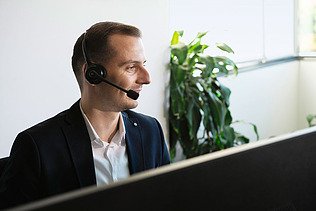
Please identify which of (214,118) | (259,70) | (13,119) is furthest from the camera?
(259,70)

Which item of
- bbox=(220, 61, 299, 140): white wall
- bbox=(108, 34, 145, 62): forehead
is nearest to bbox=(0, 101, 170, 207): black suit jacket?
bbox=(108, 34, 145, 62): forehead

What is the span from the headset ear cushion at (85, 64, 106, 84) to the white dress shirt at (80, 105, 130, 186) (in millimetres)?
113

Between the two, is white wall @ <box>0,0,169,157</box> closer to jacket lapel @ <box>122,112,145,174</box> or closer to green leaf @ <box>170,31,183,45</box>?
green leaf @ <box>170,31,183,45</box>

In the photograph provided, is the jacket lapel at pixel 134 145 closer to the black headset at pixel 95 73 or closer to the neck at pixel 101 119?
the neck at pixel 101 119

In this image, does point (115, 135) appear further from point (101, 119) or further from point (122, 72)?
point (122, 72)

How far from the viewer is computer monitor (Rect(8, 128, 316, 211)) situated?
55 centimetres

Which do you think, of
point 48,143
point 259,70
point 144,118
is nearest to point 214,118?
point 259,70

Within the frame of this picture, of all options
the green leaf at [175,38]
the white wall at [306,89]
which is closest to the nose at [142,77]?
the green leaf at [175,38]

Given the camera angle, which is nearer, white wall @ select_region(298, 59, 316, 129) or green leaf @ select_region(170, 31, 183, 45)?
green leaf @ select_region(170, 31, 183, 45)

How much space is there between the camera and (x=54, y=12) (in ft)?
8.61

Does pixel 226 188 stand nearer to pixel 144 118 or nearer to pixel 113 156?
pixel 113 156

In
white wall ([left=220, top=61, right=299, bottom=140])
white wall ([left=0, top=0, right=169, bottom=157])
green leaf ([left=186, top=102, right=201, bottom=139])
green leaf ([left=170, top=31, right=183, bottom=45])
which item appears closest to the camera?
white wall ([left=0, top=0, right=169, bottom=157])

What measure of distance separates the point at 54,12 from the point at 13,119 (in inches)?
23.0

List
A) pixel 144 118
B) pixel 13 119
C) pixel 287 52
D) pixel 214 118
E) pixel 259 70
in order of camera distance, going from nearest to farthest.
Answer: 1. pixel 144 118
2. pixel 13 119
3. pixel 214 118
4. pixel 259 70
5. pixel 287 52
